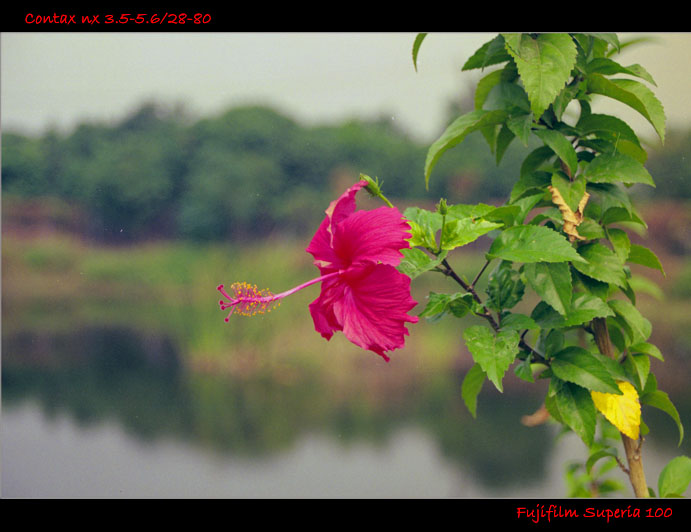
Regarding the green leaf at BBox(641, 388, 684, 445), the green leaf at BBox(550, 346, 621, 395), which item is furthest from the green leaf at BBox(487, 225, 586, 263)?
the green leaf at BBox(641, 388, 684, 445)

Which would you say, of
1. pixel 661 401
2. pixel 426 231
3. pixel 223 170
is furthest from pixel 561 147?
pixel 223 170

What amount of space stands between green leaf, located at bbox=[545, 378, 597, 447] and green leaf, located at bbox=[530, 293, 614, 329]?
0.19 feet

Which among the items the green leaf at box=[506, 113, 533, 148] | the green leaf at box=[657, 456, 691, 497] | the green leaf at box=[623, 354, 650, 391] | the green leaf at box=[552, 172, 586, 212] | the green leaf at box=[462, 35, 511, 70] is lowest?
the green leaf at box=[657, 456, 691, 497]

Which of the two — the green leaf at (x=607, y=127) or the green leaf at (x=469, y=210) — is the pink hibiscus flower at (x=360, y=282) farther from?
the green leaf at (x=607, y=127)

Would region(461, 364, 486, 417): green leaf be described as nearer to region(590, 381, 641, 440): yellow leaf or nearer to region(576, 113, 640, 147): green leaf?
region(590, 381, 641, 440): yellow leaf

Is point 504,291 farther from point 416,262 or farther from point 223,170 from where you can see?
point 223,170

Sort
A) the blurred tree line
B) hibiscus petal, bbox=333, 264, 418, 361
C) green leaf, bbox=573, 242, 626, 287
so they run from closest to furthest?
hibiscus petal, bbox=333, 264, 418, 361 → green leaf, bbox=573, 242, 626, 287 → the blurred tree line

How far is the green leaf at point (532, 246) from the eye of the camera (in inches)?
15.8

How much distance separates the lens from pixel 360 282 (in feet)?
1.28

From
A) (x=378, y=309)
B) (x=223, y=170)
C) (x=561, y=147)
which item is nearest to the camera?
(x=378, y=309)

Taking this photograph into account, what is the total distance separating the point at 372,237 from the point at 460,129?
0.17 metres

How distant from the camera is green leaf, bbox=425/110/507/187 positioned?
0.50m

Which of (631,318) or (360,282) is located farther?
(631,318)

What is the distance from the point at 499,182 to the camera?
1.43 metres
